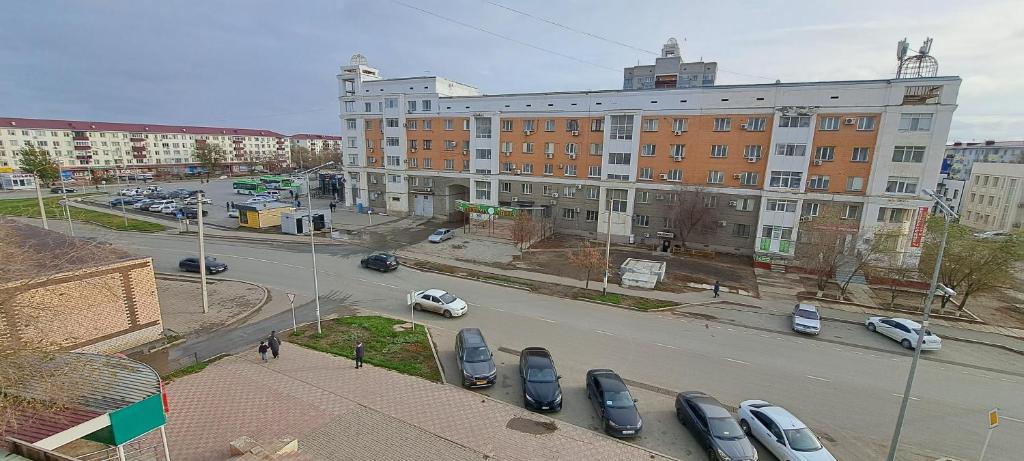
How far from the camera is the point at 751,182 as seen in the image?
37.9m

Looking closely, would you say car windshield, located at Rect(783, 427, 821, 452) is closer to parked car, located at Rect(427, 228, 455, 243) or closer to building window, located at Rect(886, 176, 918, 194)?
building window, located at Rect(886, 176, 918, 194)

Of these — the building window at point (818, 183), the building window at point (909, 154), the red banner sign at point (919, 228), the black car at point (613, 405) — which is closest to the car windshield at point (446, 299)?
the black car at point (613, 405)

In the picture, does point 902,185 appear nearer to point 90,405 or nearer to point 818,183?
point 818,183

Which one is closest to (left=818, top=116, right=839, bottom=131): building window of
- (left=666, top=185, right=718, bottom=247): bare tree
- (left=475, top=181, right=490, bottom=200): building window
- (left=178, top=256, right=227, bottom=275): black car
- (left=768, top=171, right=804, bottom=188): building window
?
(left=768, top=171, right=804, bottom=188): building window

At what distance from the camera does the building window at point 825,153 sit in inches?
1373

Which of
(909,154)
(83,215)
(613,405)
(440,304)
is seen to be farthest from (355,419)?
(83,215)

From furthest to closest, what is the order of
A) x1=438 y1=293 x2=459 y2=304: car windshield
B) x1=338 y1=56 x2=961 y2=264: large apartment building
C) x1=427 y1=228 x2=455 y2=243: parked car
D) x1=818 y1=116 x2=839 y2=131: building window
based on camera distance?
x1=427 y1=228 x2=455 y2=243: parked car → x1=818 y1=116 x2=839 y2=131: building window → x1=338 y1=56 x2=961 y2=264: large apartment building → x1=438 y1=293 x2=459 y2=304: car windshield

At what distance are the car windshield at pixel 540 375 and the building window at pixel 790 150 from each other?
107 feet

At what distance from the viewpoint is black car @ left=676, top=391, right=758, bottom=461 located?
1153 centimetres

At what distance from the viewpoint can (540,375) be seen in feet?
49.2

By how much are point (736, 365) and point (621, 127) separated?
28.8 metres

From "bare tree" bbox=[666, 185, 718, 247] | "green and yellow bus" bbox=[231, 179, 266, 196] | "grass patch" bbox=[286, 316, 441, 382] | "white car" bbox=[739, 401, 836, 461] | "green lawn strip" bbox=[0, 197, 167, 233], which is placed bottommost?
"grass patch" bbox=[286, 316, 441, 382]

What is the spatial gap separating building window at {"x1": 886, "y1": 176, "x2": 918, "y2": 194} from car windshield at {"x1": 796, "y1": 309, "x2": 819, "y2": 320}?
62.7ft

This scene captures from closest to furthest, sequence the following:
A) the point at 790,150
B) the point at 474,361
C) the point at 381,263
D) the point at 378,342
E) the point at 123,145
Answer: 1. the point at 474,361
2. the point at 378,342
3. the point at 381,263
4. the point at 790,150
5. the point at 123,145
